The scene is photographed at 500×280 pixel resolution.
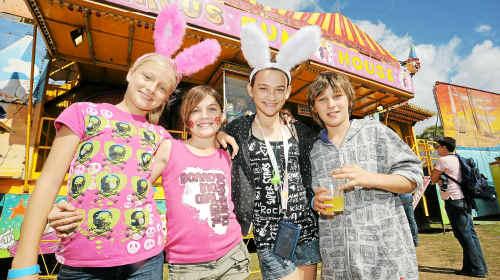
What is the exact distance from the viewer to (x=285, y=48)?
7.19 feet

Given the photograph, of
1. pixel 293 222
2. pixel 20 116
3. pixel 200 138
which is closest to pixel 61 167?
pixel 200 138

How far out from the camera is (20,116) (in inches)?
207

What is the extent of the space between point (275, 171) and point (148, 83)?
3.55 feet

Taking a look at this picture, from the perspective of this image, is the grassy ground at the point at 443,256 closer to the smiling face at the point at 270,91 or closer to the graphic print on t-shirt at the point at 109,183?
the smiling face at the point at 270,91

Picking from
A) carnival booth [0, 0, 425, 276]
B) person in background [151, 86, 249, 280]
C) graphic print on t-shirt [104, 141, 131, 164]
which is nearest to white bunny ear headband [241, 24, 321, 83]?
person in background [151, 86, 249, 280]

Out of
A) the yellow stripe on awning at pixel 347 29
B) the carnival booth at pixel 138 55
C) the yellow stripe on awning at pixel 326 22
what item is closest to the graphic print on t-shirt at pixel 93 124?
the carnival booth at pixel 138 55

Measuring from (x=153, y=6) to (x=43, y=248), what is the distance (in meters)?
4.00

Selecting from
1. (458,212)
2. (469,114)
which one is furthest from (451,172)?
(469,114)

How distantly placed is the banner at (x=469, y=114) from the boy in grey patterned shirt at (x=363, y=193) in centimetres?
1409

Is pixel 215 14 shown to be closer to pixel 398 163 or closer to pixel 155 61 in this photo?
pixel 155 61

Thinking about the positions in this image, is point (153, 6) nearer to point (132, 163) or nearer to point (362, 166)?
point (132, 163)

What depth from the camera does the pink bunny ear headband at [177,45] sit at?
2.02 m

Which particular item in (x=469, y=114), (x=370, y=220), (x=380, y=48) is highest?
(x=380, y=48)

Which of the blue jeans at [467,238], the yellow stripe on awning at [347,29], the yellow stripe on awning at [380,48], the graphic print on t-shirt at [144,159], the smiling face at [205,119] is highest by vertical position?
the yellow stripe on awning at [347,29]
